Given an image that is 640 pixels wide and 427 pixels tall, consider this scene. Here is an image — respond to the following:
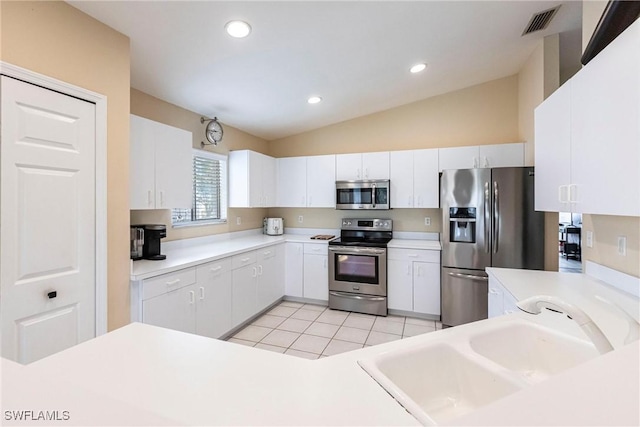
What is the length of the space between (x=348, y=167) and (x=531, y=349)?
10.4ft

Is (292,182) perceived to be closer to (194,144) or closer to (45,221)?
(194,144)

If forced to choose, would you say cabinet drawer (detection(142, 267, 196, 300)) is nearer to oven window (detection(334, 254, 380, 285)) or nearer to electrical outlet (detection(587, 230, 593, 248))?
oven window (detection(334, 254, 380, 285))

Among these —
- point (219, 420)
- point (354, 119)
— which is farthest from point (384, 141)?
point (219, 420)

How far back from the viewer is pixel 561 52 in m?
3.04

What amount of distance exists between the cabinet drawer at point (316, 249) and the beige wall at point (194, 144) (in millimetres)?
1031

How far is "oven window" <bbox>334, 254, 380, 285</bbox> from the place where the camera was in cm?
373

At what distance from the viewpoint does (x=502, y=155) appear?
3473 millimetres

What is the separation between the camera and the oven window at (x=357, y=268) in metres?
3.73

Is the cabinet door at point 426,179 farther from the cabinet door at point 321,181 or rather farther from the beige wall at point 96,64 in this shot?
the beige wall at point 96,64

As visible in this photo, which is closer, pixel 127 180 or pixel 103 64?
pixel 103 64

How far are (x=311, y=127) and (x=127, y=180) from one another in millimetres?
3036

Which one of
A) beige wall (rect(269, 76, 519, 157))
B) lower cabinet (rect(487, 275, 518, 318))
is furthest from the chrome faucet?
beige wall (rect(269, 76, 519, 157))

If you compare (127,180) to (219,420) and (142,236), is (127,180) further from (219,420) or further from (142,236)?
(219,420)

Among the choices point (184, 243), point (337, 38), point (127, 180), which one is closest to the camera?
point (127, 180)
